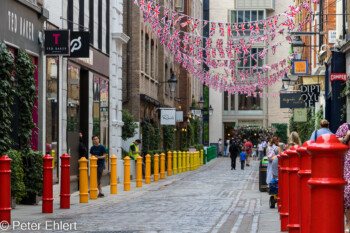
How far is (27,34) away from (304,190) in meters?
12.4

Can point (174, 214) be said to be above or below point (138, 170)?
below

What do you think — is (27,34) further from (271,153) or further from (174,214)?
(271,153)

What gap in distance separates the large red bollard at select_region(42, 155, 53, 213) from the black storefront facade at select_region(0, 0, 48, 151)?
2725 millimetres

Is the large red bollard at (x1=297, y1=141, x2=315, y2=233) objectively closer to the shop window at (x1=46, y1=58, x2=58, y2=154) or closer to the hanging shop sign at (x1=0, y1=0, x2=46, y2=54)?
the hanging shop sign at (x1=0, y1=0, x2=46, y2=54)

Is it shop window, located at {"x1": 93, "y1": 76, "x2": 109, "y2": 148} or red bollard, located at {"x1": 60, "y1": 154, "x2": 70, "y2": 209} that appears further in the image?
shop window, located at {"x1": 93, "y1": 76, "x2": 109, "y2": 148}

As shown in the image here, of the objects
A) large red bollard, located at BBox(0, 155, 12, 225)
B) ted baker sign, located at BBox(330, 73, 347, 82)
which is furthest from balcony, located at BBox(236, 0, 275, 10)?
large red bollard, located at BBox(0, 155, 12, 225)

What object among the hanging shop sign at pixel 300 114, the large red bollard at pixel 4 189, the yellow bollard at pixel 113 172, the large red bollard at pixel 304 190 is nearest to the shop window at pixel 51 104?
the yellow bollard at pixel 113 172

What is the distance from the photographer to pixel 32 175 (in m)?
16.8

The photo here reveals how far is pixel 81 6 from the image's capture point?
24016 millimetres

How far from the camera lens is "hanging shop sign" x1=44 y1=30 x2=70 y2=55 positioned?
1819 cm

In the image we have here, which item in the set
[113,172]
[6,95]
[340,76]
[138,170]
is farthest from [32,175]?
[340,76]

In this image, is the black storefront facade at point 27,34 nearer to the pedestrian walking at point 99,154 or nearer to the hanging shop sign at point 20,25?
the hanging shop sign at point 20,25

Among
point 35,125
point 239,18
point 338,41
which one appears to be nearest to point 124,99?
point 338,41

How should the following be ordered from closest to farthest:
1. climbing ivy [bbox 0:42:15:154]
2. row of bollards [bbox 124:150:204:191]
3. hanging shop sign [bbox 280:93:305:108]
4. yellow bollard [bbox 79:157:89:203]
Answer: climbing ivy [bbox 0:42:15:154]
yellow bollard [bbox 79:157:89:203]
row of bollards [bbox 124:150:204:191]
hanging shop sign [bbox 280:93:305:108]
